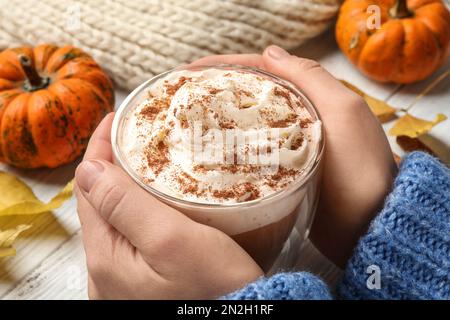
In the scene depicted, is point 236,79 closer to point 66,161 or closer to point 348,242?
point 348,242

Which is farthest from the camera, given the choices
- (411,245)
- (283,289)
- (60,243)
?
(60,243)

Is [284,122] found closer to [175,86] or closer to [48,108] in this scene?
[175,86]

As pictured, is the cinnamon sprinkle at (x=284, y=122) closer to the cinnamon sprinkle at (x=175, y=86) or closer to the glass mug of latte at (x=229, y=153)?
the glass mug of latte at (x=229, y=153)

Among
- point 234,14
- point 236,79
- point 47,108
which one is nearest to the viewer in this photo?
point 236,79

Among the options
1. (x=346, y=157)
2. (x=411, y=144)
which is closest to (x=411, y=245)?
(x=346, y=157)

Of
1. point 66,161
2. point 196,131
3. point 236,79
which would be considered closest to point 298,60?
point 236,79

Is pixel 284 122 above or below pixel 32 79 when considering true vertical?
above

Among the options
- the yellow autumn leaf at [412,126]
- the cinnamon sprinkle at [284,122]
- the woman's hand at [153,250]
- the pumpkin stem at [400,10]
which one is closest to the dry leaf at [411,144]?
the yellow autumn leaf at [412,126]
